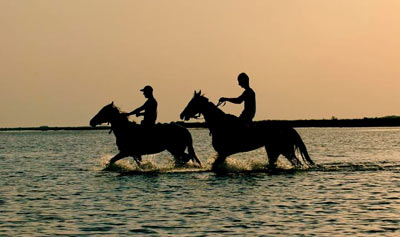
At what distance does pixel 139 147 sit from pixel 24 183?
3.49 meters

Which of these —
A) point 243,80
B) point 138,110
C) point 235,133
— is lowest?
point 235,133

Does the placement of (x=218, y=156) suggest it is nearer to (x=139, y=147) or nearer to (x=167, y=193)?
(x=139, y=147)

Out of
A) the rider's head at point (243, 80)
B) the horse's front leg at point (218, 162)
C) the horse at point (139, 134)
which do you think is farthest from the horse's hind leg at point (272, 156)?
the horse at point (139, 134)

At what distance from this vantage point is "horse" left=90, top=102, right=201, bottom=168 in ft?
76.6

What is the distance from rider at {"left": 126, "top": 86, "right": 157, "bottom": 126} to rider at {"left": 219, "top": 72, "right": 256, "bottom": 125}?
2.29m

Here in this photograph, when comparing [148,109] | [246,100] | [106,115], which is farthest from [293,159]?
[106,115]

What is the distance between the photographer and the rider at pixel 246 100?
70.6 feet

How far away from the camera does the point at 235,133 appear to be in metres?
22.0

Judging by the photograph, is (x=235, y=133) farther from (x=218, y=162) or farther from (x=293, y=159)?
(x=293, y=159)

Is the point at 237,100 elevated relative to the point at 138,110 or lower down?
elevated

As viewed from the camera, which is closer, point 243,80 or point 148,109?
point 243,80

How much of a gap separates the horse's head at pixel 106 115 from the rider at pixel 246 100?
3.49 meters

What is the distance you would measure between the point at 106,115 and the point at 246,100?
426cm

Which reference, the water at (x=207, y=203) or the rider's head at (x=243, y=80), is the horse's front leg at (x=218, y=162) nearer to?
the water at (x=207, y=203)
